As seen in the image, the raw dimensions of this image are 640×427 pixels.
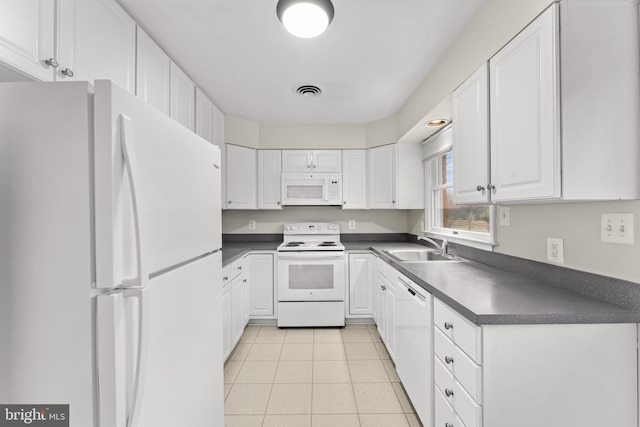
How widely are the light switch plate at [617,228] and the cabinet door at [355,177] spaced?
242 cm

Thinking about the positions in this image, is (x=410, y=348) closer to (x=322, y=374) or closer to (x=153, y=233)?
(x=322, y=374)

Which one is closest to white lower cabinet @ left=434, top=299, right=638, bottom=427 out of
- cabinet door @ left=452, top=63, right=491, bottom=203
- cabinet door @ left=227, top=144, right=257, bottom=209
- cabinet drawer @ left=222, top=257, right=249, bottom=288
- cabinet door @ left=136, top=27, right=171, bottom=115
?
cabinet door @ left=452, top=63, right=491, bottom=203

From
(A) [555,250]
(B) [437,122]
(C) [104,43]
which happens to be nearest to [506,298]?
(A) [555,250]

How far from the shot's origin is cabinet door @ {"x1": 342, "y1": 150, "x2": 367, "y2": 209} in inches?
136

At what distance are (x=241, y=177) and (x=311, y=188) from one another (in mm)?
841

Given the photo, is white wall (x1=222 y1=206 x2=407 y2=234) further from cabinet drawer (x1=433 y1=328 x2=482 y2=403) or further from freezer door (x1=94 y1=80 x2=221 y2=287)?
freezer door (x1=94 y1=80 x2=221 y2=287)

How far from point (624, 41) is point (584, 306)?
0.98 meters

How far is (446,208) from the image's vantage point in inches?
110

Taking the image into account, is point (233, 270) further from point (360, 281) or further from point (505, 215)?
point (505, 215)

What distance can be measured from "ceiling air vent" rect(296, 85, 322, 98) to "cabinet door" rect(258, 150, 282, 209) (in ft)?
3.22

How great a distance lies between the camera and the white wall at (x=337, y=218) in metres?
3.69

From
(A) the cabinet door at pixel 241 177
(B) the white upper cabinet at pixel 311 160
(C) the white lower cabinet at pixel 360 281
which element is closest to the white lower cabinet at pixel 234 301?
(A) the cabinet door at pixel 241 177

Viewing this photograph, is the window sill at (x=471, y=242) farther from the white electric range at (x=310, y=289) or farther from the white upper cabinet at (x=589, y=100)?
the white electric range at (x=310, y=289)

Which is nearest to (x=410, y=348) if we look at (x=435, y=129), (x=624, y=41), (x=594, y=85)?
(x=594, y=85)
